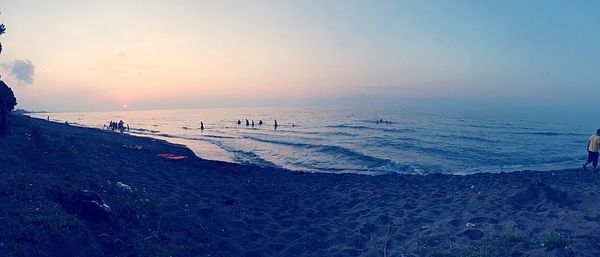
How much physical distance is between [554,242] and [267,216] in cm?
743

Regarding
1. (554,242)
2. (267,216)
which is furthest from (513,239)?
(267,216)

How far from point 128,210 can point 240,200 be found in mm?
4808

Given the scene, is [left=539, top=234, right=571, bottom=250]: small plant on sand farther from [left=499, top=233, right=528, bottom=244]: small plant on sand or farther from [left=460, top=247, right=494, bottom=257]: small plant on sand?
[left=460, top=247, right=494, bottom=257]: small plant on sand

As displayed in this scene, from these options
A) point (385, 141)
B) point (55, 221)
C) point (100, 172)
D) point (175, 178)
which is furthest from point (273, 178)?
point (385, 141)

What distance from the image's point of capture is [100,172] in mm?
11883

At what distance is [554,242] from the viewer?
7215mm

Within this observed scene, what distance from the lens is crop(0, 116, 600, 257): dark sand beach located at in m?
6.80

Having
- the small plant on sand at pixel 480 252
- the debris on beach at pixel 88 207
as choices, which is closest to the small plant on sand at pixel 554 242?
the small plant on sand at pixel 480 252

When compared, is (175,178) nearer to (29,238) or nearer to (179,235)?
(179,235)

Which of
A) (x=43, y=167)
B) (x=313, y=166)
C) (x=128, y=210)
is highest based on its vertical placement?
(x=43, y=167)

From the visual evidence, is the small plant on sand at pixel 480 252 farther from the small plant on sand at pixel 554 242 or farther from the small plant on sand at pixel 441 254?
the small plant on sand at pixel 554 242

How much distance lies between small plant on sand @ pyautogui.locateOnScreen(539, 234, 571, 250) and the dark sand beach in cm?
2

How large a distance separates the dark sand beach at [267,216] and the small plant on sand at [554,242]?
0.02 metres

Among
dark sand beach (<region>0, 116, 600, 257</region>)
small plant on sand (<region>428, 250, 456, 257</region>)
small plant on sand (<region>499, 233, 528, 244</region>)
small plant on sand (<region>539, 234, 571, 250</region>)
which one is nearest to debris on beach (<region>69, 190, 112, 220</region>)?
dark sand beach (<region>0, 116, 600, 257</region>)
